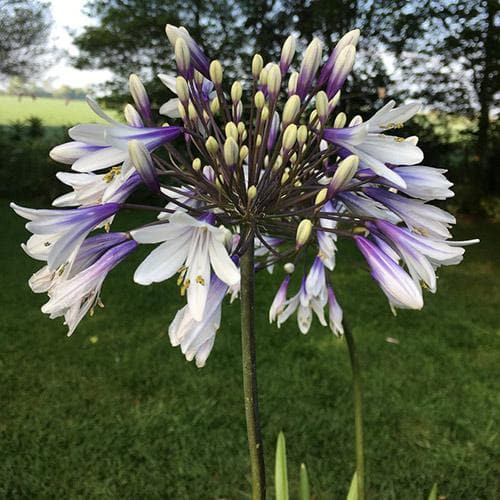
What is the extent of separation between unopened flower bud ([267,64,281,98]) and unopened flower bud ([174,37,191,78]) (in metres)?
0.20

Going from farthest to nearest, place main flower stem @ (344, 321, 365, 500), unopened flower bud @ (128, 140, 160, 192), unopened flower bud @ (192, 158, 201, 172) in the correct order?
main flower stem @ (344, 321, 365, 500) → unopened flower bud @ (192, 158, 201, 172) → unopened flower bud @ (128, 140, 160, 192)

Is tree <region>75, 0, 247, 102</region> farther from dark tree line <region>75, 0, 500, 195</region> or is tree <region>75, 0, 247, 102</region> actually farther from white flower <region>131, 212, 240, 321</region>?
white flower <region>131, 212, 240, 321</region>

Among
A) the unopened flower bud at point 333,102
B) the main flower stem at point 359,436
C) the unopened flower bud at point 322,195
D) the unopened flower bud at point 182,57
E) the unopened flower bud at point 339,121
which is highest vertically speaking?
the unopened flower bud at point 182,57

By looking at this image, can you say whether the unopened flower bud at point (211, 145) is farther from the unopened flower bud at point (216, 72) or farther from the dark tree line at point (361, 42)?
the dark tree line at point (361, 42)

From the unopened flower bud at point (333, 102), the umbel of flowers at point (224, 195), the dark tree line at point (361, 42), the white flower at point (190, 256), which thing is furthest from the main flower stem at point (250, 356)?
the dark tree line at point (361, 42)

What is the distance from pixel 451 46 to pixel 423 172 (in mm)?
11054

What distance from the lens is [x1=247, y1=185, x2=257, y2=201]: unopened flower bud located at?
1212mm

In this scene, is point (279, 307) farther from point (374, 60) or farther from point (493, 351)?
point (374, 60)

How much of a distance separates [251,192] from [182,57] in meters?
0.36

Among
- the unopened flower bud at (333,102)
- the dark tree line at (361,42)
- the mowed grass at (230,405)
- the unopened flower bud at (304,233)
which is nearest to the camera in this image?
the unopened flower bud at (304,233)

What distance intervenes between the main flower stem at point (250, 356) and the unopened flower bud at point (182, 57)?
41 cm

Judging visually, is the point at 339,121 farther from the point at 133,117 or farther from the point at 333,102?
the point at 133,117

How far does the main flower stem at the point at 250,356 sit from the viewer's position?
4.03ft

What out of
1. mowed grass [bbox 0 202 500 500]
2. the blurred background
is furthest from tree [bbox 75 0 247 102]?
mowed grass [bbox 0 202 500 500]
